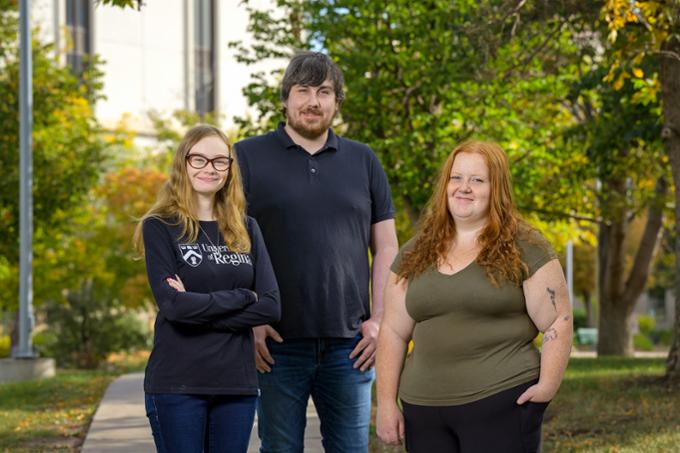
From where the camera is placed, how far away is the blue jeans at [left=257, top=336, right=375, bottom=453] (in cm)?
475

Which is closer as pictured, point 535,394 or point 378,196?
point 535,394

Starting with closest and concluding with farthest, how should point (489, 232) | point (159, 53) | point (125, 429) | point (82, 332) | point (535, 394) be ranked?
A: point (535, 394) < point (489, 232) < point (125, 429) < point (82, 332) < point (159, 53)

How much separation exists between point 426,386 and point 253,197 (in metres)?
1.23

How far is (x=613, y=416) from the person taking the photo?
419 inches

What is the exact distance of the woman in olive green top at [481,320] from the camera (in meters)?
3.91

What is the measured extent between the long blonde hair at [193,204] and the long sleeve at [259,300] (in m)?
0.07

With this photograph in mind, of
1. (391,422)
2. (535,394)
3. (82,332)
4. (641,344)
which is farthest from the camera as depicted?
(641,344)

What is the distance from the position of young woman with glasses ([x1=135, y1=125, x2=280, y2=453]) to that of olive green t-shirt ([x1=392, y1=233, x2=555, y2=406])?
728 mm

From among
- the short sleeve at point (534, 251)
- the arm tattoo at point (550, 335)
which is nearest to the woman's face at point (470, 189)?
the short sleeve at point (534, 251)

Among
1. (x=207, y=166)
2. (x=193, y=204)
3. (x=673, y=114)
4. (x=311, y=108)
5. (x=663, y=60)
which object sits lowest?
(x=193, y=204)

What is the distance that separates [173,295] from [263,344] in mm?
611

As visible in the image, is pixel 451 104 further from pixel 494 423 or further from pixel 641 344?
pixel 641 344

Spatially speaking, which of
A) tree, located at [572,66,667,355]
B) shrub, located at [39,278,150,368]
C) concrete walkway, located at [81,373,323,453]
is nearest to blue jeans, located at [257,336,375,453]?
concrete walkway, located at [81,373,323,453]

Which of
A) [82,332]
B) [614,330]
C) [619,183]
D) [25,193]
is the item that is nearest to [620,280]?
[614,330]
